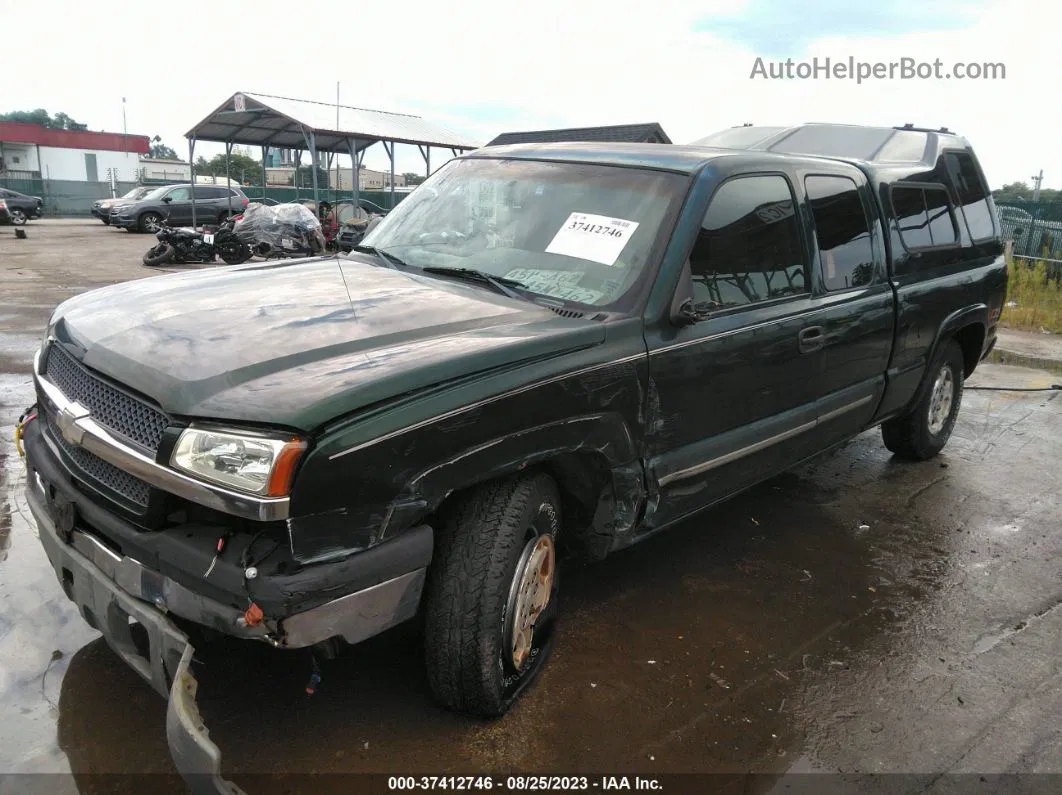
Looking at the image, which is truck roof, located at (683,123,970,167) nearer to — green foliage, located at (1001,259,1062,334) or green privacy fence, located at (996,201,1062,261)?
green foliage, located at (1001,259,1062,334)

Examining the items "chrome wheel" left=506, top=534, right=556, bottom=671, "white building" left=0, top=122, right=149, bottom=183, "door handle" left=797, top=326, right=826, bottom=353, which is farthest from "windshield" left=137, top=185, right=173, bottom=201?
"white building" left=0, top=122, right=149, bottom=183

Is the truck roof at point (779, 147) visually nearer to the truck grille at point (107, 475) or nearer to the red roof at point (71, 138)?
the truck grille at point (107, 475)

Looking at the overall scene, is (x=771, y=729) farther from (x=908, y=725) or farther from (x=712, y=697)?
(x=908, y=725)

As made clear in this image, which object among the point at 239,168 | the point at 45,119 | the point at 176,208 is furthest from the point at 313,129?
the point at 45,119

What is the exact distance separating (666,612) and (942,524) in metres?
2.00

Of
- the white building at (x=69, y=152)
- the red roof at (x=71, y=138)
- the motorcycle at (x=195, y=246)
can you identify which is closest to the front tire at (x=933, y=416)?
the motorcycle at (x=195, y=246)

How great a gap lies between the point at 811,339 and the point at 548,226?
1.30 metres

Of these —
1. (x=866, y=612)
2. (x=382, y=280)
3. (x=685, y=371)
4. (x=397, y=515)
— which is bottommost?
(x=866, y=612)

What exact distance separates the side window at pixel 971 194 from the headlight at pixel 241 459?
4.74 metres

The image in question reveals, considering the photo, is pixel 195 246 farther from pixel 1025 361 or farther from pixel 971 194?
pixel 971 194

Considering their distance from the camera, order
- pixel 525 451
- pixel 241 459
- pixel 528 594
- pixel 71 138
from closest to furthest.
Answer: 1. pixel 241 459
2. pixel 525 451
3. pixel 528 594
4. pixel 71 138

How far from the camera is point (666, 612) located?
3.46 m

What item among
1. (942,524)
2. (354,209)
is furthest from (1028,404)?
(354,209)

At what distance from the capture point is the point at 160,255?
1538cm
